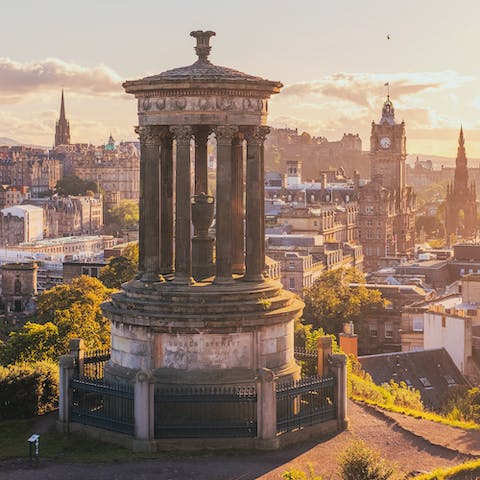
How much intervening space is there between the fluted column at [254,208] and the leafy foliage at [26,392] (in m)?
6.42

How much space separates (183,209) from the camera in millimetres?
28859

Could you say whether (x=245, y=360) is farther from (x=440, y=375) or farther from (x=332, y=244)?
(x=332, y=244)

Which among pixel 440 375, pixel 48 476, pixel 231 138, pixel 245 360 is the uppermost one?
pixel 231 138

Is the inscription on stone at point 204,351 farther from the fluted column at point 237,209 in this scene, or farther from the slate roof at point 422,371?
the slate roof at point 422,371

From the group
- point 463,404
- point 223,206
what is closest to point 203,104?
point 223,206

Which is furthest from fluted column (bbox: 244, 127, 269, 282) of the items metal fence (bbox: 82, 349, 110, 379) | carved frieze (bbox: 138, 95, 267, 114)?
metal fence (bbox: 82, 349, 110, 379)

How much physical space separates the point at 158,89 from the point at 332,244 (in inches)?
4167

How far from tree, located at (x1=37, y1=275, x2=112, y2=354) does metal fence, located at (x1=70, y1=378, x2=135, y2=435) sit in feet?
50.2

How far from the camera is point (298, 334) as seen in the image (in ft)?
203

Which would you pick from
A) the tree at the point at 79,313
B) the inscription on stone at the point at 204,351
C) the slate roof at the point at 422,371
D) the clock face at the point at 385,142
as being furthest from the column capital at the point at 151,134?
the clock face at the point at 385,142

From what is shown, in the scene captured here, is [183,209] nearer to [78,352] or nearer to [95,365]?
[78,352]

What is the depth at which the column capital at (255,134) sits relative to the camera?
2984cm

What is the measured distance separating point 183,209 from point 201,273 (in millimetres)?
2495

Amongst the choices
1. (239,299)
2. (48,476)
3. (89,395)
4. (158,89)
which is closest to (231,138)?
(158,89)
